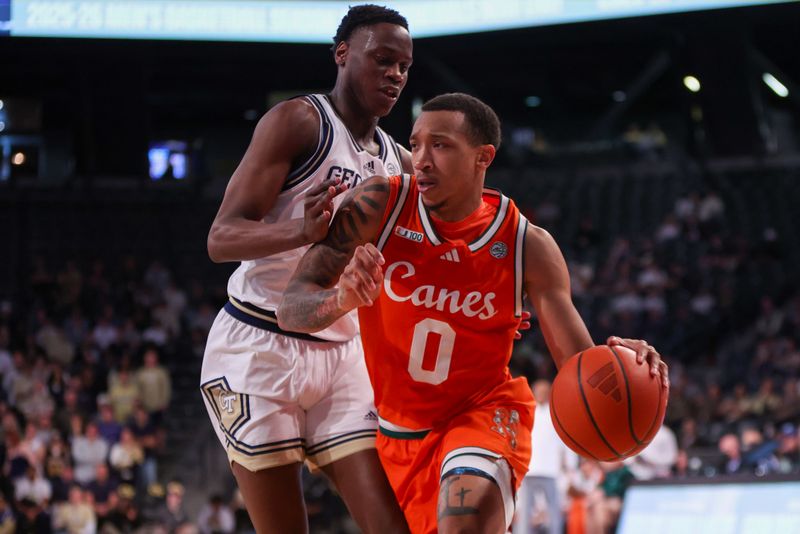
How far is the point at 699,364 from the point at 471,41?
6.17m

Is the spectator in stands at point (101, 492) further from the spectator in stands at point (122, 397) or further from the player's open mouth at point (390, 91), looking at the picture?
the player's open mouth at point (390, 91)

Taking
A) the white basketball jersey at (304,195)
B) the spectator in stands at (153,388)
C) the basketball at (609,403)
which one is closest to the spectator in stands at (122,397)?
the spectator in stands at (153,388)

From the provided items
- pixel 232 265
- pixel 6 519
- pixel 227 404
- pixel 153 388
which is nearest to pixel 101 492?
pixel 6 519

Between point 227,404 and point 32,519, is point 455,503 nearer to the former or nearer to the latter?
point 227,404

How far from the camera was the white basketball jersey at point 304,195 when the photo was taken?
138 inches

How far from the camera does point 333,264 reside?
3258mm

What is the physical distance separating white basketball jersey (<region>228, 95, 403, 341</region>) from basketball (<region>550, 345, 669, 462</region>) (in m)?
0.85

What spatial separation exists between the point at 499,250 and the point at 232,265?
566 inches

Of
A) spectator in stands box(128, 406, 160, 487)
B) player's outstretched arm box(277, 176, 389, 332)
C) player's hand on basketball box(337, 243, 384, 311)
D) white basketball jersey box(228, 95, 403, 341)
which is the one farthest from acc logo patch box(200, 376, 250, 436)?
spectator in stands box(128, 406, 160, 487)

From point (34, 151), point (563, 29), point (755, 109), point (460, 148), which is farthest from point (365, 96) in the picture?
point (34, 151)

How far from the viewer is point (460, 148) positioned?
338 centimetres

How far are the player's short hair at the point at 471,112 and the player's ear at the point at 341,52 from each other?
0.40 m

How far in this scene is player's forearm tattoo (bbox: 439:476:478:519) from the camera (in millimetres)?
3078

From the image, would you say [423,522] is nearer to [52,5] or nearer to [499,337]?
[499,337]
